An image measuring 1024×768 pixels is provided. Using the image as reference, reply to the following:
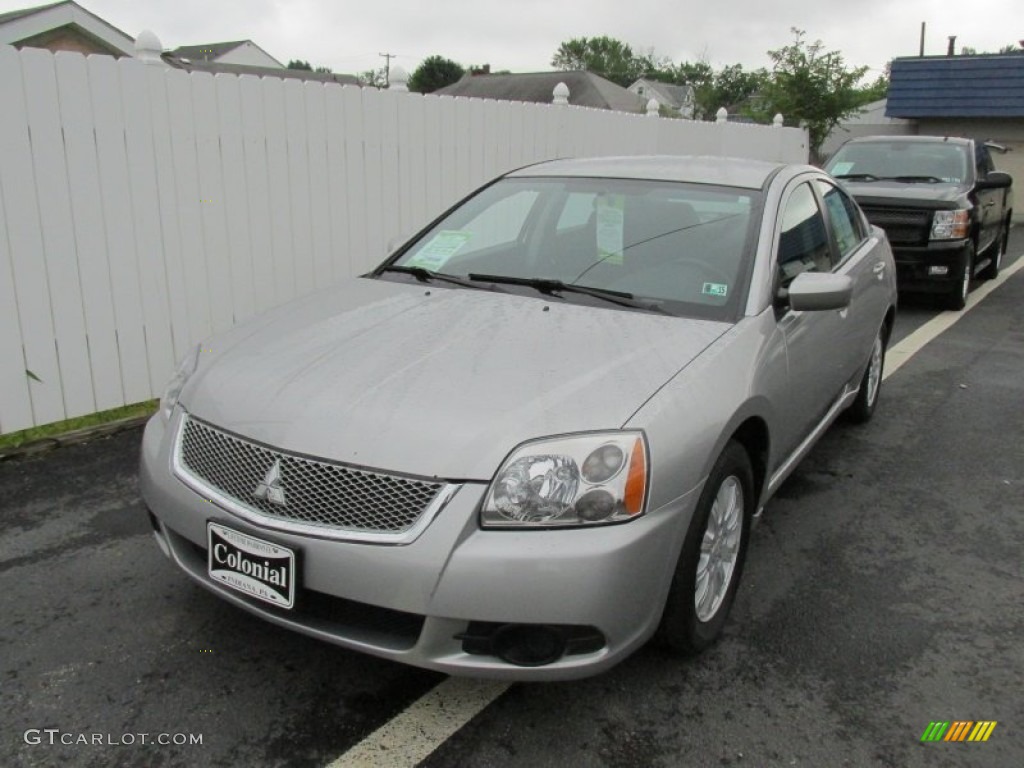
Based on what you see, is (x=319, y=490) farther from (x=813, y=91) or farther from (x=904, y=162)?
(x=813, y=91)

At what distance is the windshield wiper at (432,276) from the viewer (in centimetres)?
351

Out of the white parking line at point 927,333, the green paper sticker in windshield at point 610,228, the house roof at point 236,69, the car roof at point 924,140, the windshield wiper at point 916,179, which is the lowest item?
the white parking line at point 927,333

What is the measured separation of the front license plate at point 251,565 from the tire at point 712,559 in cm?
109

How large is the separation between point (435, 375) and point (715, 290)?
120 centimetres

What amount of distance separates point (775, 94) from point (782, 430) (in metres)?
20.8

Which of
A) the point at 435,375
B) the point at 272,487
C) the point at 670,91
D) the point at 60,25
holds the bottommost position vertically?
the point at 272,487

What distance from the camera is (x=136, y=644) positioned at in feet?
9.43

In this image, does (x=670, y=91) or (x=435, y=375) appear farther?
(x=670, y=91)

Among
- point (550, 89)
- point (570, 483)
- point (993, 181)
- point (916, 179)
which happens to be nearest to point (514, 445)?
point (570, 483)

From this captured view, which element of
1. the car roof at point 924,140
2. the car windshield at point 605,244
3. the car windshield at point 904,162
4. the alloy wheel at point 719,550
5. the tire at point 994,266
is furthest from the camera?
the tire at point 994,266

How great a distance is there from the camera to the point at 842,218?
15.3ft

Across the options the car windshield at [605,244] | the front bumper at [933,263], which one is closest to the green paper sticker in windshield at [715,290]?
the car windshield at [605,244]

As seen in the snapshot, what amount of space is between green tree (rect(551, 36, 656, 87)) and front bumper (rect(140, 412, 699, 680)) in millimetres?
110300

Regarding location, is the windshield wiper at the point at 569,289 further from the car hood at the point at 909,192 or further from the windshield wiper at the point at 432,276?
the car hood at the point at 909,192
